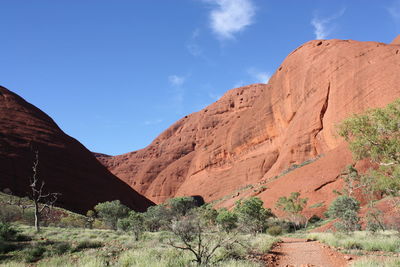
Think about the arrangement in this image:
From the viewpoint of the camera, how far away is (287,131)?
58.1 m

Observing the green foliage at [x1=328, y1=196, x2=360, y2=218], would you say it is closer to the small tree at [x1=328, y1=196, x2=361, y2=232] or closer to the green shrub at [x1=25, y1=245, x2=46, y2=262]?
the small tree at [x1=328, y1=196, x2=361, y2=232]

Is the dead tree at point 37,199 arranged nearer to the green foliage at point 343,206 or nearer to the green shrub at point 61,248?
the green shrub at point 61,248

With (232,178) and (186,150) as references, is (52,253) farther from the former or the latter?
(186,150)

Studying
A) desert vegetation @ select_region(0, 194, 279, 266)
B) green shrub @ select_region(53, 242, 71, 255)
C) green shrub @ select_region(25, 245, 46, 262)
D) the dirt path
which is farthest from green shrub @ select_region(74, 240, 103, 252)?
the dirt path

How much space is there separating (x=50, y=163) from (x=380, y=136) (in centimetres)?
5787

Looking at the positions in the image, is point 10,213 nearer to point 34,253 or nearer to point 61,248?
point 61,248

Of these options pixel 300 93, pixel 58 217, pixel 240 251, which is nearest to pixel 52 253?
pixel 240 251

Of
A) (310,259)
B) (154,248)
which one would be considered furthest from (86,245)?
(310,259)

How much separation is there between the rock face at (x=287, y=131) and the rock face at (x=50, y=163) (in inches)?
886

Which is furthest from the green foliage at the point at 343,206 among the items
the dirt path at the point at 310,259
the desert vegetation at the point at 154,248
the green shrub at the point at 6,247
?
the green shrub at the point at 6,247

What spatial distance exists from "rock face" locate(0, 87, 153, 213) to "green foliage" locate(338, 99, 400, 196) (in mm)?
46851

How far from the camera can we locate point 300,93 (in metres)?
57.1

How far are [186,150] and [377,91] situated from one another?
75892 millimetres

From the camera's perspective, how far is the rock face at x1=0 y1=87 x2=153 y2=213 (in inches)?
2042
